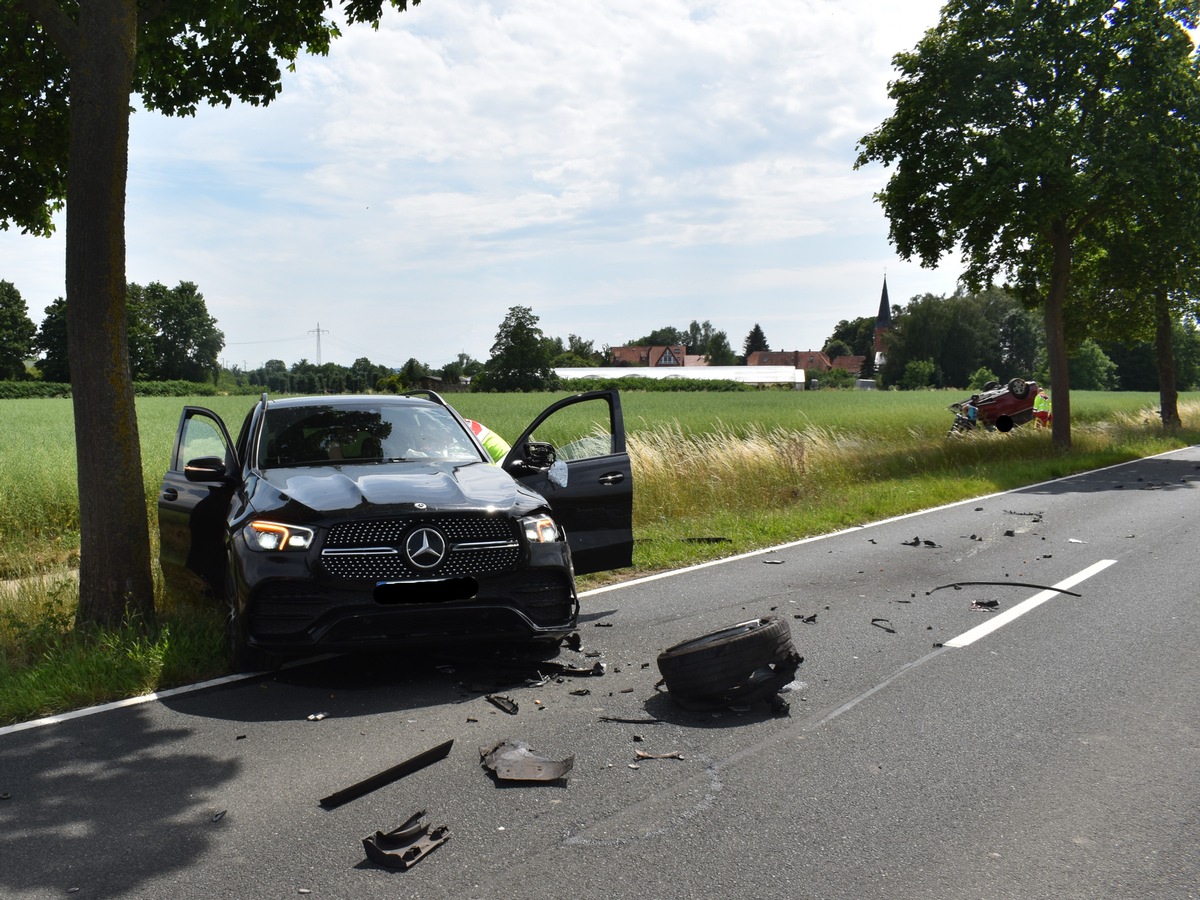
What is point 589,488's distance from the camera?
752 centimetres

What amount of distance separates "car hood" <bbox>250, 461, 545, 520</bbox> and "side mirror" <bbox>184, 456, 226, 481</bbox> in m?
0.28

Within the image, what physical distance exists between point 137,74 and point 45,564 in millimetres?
5152

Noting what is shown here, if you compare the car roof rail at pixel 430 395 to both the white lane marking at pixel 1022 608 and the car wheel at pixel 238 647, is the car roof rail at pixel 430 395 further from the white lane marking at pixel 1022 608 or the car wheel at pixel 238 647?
the white lane marking at pixel 1022 608

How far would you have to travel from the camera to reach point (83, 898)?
322 centimetres

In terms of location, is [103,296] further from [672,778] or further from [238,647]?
[672,778]

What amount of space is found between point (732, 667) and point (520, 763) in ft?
4.37

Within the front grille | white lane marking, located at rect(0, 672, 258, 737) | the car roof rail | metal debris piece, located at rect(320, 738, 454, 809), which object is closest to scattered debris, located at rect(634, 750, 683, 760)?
metal debris piece, located at rect(320, 738, 454, 809)

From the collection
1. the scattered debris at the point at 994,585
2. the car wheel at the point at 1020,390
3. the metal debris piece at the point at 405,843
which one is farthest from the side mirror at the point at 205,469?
the car wheel at the point at 1020,390

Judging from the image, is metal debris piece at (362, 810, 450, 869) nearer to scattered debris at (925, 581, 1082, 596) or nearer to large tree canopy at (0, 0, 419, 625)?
large tree canopy at (0, 0, 419, 625)

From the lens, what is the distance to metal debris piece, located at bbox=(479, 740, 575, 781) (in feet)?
13.9

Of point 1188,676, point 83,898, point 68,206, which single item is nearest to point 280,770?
point 83,898

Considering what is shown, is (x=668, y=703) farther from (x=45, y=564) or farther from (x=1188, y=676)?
(x=45, y=564)

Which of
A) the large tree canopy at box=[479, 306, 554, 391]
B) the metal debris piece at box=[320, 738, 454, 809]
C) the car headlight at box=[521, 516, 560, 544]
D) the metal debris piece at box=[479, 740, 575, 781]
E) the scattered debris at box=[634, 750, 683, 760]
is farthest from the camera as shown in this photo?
the large tree canopy at box=[479, 306, 554, 391]

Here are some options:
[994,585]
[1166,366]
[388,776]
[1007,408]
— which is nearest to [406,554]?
[388,776]
